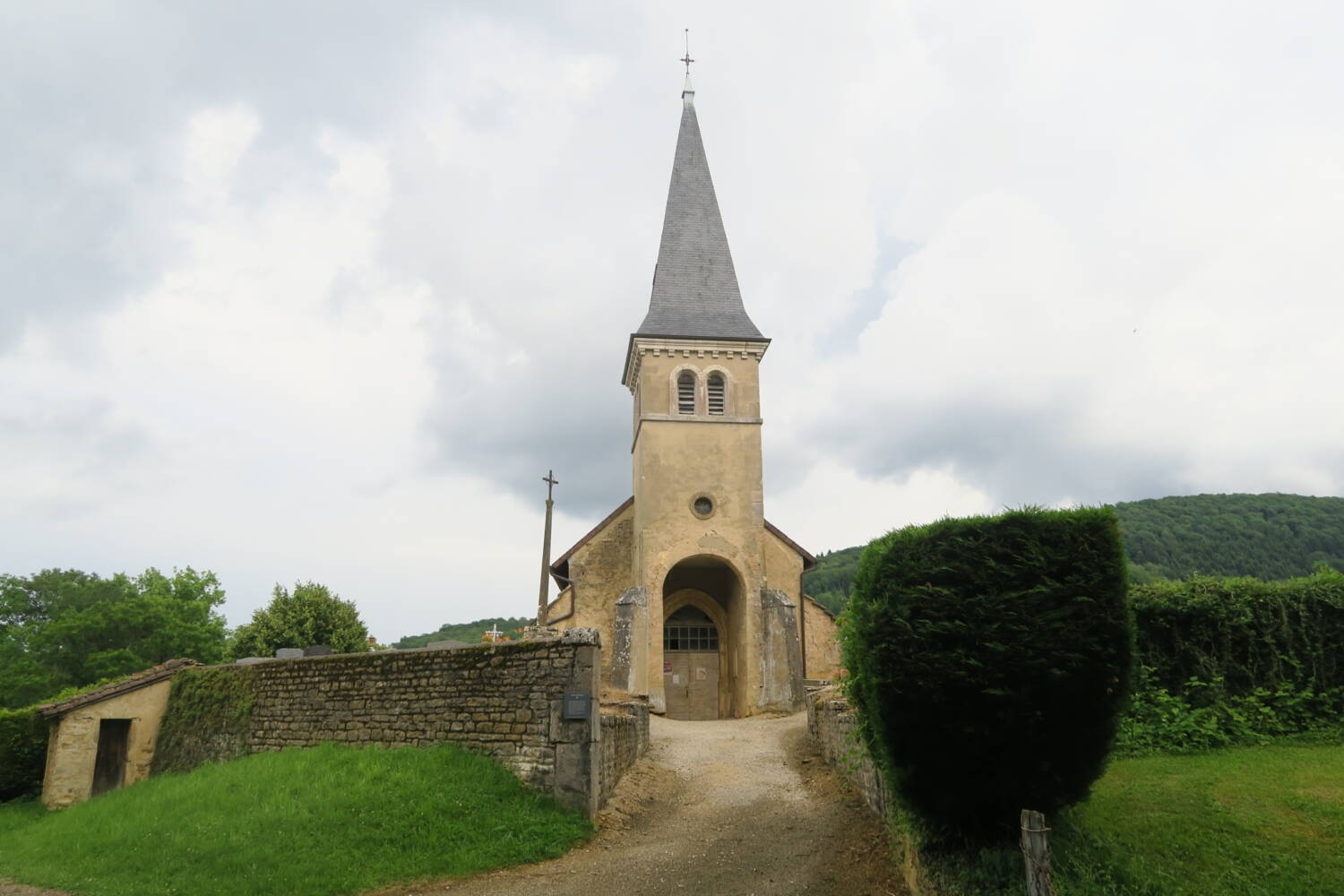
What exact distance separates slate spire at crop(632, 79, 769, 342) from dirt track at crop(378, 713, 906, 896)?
14.1 m

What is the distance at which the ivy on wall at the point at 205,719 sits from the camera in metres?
15.3

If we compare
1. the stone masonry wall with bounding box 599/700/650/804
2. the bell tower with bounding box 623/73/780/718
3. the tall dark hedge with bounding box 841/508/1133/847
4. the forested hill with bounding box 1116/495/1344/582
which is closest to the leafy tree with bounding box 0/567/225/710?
the bell tower with bounding box 623/73/780/718

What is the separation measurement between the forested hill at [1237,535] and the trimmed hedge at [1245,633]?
2997cm

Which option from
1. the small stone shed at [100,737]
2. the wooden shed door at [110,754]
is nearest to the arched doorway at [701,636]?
the small stone shed at [100,737]

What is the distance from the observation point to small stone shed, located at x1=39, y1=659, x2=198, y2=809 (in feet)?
54.5

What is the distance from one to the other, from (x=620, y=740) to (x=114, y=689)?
11756mm

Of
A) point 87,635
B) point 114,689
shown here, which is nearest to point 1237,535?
point 114,689

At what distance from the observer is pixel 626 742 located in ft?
43.5

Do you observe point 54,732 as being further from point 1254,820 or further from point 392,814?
point 1254,820

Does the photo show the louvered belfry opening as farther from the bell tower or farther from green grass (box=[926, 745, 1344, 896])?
green grass (box=[926, 745, 1344, 896])

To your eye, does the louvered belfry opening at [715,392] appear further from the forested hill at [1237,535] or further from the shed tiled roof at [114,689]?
the forested hill at [1237,535]

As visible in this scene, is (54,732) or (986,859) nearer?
(986,859)

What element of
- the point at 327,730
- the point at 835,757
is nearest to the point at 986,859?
the point at 835,757

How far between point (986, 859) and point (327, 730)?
10.5 meters
